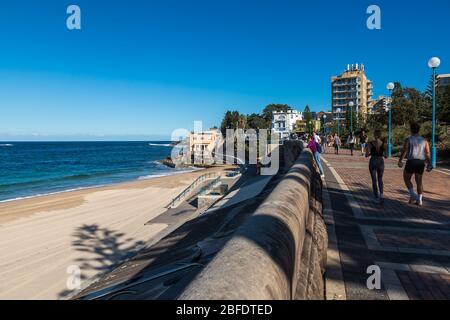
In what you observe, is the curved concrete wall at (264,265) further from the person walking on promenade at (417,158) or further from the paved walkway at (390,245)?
the person walking on promenade at (417,158)

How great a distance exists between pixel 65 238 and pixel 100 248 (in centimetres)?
275

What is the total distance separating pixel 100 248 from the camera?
14367 mm

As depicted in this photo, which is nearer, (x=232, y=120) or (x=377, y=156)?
(x=377, y=156)

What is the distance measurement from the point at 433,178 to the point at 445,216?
5.68 meters

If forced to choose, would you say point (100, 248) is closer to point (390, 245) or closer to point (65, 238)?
point (65, 238)

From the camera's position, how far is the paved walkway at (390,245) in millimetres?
3125

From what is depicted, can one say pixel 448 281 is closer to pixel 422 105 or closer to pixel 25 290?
pixel 25 290

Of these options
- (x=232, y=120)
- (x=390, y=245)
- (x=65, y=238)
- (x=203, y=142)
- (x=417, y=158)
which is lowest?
(x=65, y=238)

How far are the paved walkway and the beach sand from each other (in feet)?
26.6

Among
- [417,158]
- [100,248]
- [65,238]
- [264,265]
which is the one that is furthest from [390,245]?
[65,238]

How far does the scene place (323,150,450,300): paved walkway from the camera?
3.12 meters

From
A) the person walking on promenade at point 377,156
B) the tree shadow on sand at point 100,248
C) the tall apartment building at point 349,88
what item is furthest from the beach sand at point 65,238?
the tall apartment building at point 349,88

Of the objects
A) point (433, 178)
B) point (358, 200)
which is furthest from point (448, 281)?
point (433, 178)

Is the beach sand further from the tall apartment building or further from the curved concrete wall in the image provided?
the tall apartment building
